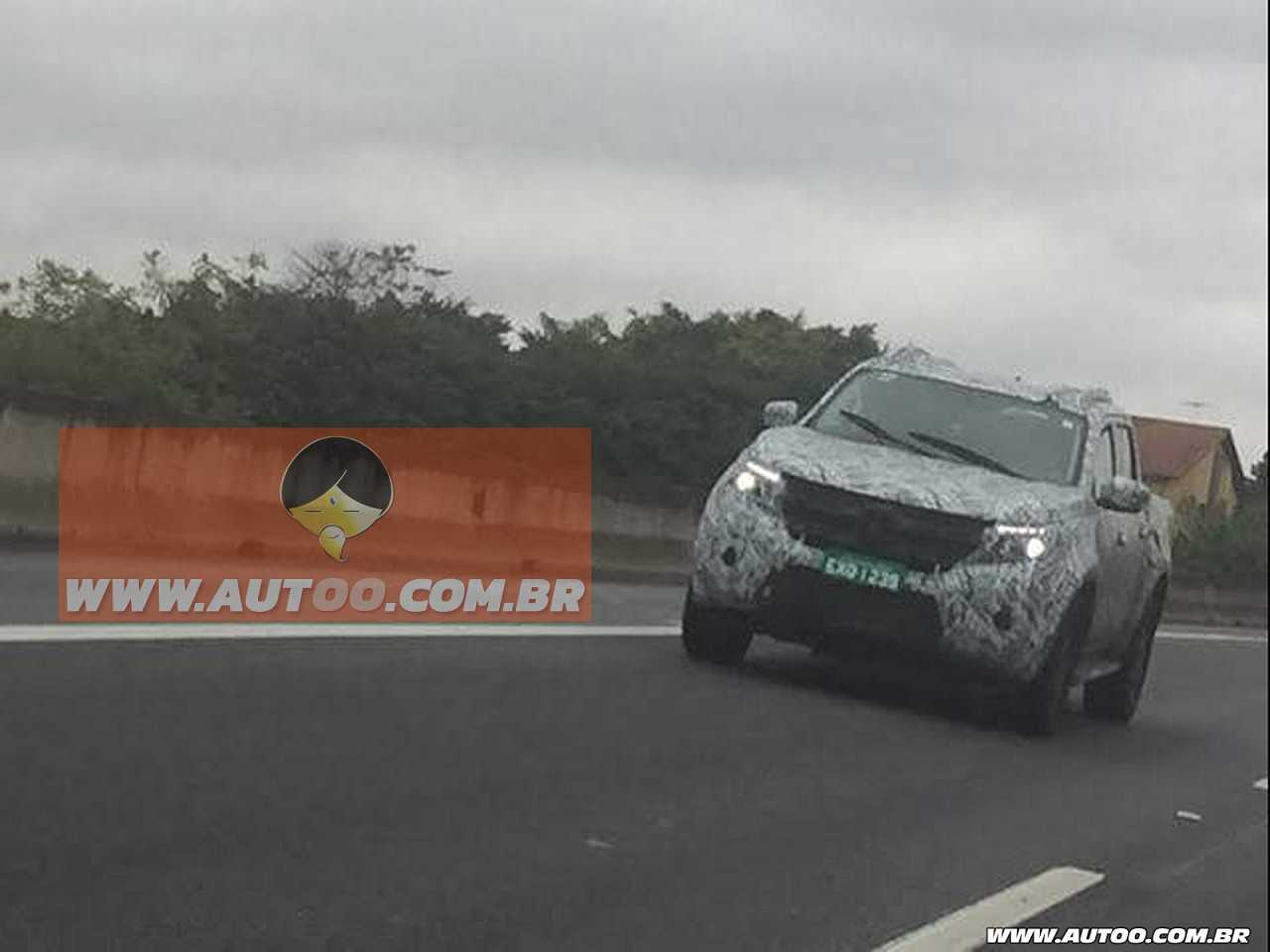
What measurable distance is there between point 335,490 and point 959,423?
2.31 meters

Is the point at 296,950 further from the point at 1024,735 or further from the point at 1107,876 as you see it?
the point at 1024,735

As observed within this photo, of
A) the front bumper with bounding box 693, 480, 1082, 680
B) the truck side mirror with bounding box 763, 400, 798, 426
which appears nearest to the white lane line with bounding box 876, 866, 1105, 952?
the front bumper with bounding box 693, 480, 1082, 680

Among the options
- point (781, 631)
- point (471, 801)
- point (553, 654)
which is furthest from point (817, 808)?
point (553, 654)

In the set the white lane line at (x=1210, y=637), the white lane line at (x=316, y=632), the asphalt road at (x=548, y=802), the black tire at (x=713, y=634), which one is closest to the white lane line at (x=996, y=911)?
the asphalt road at (x=548, y=802)

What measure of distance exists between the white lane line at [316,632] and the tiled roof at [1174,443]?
13.2 feet

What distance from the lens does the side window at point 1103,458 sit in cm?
845

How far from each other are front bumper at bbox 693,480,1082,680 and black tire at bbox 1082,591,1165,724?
1.12 metres

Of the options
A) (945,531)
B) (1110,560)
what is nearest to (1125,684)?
(1110,560)

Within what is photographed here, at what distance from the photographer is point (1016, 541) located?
9078 millimetres

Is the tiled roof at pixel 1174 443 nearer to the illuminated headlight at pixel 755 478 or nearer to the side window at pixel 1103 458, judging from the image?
the side window at pixel 1103 458

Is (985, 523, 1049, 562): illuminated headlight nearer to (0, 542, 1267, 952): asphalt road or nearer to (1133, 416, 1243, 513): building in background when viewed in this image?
(1133, 416, 1243, 513): building in background

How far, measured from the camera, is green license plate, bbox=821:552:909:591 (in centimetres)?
870

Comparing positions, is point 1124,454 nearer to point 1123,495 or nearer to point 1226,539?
point 1123,495

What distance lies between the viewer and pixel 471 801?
24.4ft
